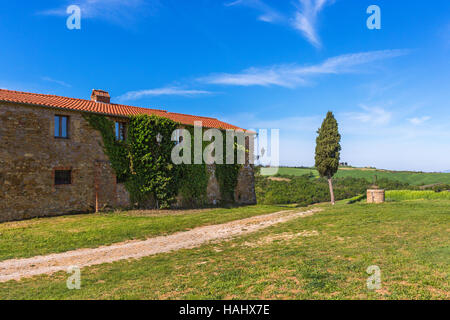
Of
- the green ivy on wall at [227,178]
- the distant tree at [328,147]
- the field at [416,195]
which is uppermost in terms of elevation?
the distant tree at [328,147]

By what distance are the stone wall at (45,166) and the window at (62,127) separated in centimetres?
28

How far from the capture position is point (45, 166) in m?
15.9

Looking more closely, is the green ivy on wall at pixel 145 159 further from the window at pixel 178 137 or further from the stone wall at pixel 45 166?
the stone wall at pixel 45 166

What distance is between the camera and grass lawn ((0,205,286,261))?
9.81 metres

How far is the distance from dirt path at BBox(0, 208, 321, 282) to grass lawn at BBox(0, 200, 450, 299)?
2.44ft

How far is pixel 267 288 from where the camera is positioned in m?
5.12

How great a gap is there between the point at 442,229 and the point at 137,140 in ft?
59.0

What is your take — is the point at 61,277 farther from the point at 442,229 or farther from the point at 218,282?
the point at 442,229

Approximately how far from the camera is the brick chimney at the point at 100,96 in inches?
864

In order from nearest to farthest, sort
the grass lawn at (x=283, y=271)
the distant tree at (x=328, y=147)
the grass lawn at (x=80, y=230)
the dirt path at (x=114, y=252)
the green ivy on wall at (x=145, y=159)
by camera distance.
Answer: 1. the grass lawn at (x=283, y=271)
2. the dirt path at (x=114, y=252)
3. the grass lawn at (x=80, y=230)
4. the green ivy on wall at (x=145, y=159)
5. the distant tree at (x=328, y=147)

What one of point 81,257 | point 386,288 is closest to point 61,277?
point 81,257

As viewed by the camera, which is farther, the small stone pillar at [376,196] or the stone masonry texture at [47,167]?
the small stone pillar at [376,196]

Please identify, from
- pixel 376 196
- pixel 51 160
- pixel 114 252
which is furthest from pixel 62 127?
pixel 376 196

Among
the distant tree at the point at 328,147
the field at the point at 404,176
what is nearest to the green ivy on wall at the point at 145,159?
the distant tree at the point at 328,147
